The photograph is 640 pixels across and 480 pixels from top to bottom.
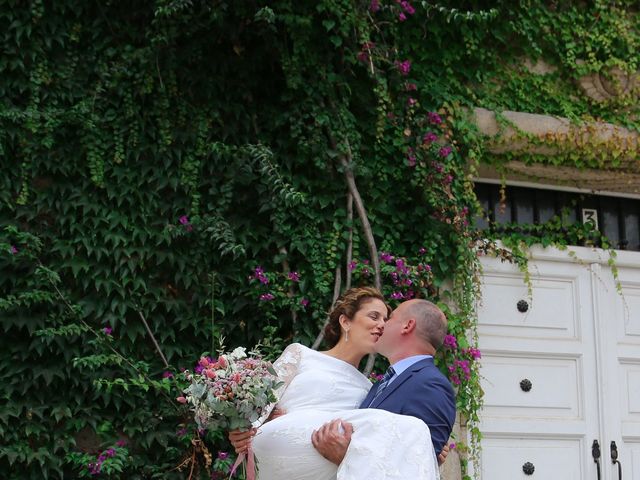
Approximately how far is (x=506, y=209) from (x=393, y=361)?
277 centimetres

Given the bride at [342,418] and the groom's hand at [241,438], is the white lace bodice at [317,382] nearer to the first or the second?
the bride at [342,418]

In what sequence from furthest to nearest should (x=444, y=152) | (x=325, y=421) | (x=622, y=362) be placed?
(x=622, y=362)
(x=444, y=152)
(x=325, y=421)

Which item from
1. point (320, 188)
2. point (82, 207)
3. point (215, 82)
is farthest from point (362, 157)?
point (82, 207)

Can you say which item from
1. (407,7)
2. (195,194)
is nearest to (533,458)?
(195,194)

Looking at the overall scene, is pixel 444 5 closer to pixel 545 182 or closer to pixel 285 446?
pixel 545 182

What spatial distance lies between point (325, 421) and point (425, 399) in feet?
1.55

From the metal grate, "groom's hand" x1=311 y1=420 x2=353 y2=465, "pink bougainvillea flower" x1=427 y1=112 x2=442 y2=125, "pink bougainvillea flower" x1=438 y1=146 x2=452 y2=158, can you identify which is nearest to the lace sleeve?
"groom's hand" x1=311 y1=420 x2=353 y2=465

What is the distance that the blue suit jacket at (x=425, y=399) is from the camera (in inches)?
164

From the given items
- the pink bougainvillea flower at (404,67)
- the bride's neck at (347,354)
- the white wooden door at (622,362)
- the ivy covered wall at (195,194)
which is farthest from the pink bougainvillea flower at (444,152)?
the bride's neck at (347,354)

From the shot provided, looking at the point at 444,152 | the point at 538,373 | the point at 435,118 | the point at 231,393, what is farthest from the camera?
the point at 538,373

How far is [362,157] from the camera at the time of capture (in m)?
6.41

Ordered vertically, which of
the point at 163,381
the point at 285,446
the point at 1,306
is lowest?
the point at 285,446

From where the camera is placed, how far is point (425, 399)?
13.7 ft

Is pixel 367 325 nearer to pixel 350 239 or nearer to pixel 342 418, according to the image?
pixel 342 418
